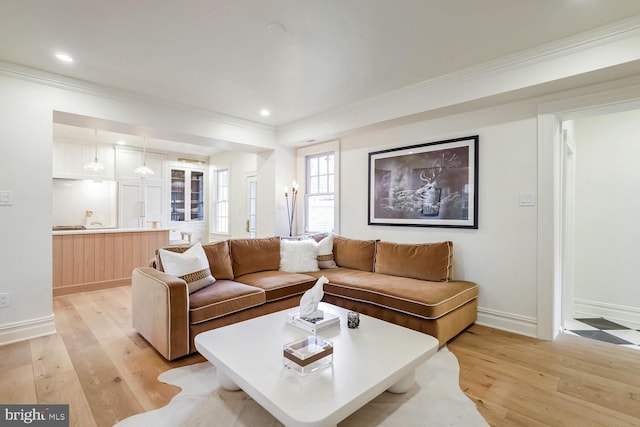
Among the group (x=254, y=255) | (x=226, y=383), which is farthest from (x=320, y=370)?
(x=254, y=255)

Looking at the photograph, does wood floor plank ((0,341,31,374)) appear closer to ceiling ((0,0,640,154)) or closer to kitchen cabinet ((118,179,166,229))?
ceiling ((0,0,640,154))

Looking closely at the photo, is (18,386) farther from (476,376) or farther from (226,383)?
(476,376)

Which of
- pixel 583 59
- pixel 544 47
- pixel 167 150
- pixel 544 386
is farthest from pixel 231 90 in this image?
pixel 167 150

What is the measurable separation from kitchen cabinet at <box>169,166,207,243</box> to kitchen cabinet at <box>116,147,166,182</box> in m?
0.28

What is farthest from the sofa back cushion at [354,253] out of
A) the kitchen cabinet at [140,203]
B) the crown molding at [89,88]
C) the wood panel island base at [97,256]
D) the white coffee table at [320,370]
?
the kitchen cabinet at [140,203]

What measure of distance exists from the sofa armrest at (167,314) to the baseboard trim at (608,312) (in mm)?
4353

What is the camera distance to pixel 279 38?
8.02 feet

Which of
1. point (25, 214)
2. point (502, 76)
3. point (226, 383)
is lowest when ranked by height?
point (226, 383)

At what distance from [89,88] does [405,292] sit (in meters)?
3.81

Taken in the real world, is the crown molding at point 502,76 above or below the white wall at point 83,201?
above

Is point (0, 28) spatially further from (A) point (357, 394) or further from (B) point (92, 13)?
(A) point (357, 394)

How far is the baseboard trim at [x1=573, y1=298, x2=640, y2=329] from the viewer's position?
346cm

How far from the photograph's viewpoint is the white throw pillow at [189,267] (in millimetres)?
2748

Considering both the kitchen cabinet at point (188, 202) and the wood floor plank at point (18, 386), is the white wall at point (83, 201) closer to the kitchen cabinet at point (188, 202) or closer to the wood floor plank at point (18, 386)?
the kitchen cabinet at point (188, 202)
